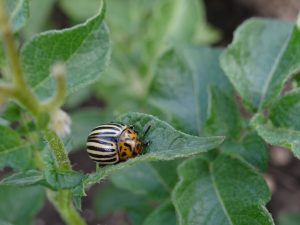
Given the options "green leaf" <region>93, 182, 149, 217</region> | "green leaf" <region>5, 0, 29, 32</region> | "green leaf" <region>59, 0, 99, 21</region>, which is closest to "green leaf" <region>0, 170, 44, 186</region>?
"green leaf" <region>5, 0, 29, 32</region>

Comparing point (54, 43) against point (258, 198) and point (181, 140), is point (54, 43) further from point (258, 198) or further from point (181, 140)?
point (258, 198)

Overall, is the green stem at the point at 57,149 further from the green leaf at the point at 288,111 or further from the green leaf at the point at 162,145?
the green leaf at the point at 288,111

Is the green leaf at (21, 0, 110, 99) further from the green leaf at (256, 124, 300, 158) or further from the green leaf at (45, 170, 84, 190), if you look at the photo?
the green leaf at (256, 124, 300, 158)

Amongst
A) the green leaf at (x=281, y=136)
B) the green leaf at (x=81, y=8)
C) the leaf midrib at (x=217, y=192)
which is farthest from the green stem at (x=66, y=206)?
the green leaf at (x=81, y=8)

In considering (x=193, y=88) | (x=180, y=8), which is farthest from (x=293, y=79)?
(x=180, y=8)

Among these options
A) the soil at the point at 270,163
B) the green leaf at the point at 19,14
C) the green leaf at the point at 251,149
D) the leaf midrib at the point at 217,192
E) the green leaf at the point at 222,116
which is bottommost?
the soil at the point at 270,163

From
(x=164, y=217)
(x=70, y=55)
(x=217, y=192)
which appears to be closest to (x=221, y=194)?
(x=217, y=192)

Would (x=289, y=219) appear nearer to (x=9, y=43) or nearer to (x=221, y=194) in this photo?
(x=221, y=194)
